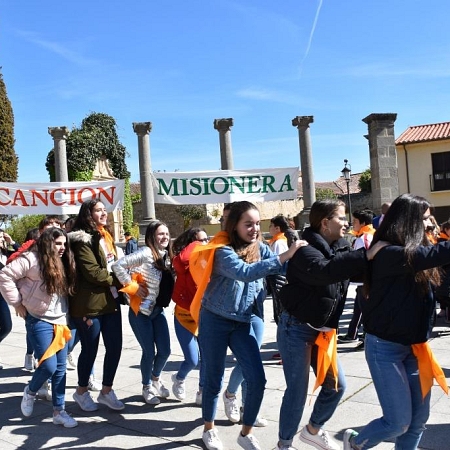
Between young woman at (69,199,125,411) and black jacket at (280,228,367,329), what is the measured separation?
6.37ft

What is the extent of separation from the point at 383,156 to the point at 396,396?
40.5 ft

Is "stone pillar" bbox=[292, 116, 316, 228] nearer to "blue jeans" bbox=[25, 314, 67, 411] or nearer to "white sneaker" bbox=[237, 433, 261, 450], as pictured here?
"blue jeans" bbox=[25, 314, 67, 411]

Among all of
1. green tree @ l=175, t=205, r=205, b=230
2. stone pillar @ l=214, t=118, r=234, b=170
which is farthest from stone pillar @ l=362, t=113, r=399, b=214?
green tree @ l=175, t=205, r=205, b=230

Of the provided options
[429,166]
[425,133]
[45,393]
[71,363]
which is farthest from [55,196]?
[425,133]

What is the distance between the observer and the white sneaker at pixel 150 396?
4859mm

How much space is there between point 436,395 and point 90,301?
311 centimetres

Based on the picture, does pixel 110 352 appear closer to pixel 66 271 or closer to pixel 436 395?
pixel 66 271

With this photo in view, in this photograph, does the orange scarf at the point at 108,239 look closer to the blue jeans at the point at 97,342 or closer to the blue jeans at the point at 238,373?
the blue jeans at the point at 97,342

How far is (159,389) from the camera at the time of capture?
503 centimetres

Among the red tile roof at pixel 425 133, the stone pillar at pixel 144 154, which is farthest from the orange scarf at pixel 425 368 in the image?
the red tile roof at pixel 425 133

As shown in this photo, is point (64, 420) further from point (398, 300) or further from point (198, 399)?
point (398, 300)

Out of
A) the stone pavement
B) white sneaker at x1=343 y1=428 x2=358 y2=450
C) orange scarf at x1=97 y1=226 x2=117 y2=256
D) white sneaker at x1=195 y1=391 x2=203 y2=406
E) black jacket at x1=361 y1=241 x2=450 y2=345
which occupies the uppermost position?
orange scarf at x1=97 y1=226 x2=117 y2=256

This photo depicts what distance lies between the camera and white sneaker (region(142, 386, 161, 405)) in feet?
15.9

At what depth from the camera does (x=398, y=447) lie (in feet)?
9.79
